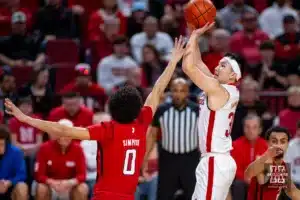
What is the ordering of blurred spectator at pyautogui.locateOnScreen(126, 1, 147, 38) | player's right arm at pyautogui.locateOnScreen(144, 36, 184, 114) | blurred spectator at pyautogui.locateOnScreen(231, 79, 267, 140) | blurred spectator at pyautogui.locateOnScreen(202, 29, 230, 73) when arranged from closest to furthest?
player's right arm at pyautogui.locateOnScreen(144, 36, 184, 114), blurred spectator at pyautogui.locateOnScreen(231, 79, 267, 140), blurred spectator at pyautogui.locateOnScreen(202, 29, 230, 73), blurred spectator at pyautogui.locateOnScreen(126, 1, 147, 38)

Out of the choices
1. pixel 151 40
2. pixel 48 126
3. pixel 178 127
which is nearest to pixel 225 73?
pixel 48 126

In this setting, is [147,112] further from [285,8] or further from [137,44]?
[285,8]

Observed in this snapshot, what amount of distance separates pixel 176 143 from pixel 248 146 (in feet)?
3.03

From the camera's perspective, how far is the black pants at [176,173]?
11422 mm

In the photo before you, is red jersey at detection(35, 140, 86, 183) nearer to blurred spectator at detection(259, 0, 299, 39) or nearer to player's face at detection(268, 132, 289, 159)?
player's face at detection(268, 132, 289, 159)

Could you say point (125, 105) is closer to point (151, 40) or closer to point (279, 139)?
point (279, 139)

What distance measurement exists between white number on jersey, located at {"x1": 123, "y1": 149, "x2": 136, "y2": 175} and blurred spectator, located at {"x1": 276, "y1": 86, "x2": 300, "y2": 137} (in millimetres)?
5257

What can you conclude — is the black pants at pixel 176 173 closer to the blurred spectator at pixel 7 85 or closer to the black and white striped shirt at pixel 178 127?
the black and white striped shirt at pixel 178 127

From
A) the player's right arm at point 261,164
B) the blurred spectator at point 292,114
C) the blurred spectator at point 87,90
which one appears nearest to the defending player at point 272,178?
the player's right arm at point 261,164

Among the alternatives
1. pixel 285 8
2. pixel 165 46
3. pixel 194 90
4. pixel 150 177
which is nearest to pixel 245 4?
pixel 285 8

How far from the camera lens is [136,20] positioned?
15172 mm

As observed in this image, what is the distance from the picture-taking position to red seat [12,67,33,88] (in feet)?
43.6

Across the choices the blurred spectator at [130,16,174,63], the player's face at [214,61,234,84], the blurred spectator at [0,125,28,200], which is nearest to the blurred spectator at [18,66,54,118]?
the blurred spectator at [0,125,28,200]

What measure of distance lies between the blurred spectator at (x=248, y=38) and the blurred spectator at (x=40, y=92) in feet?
10.7
